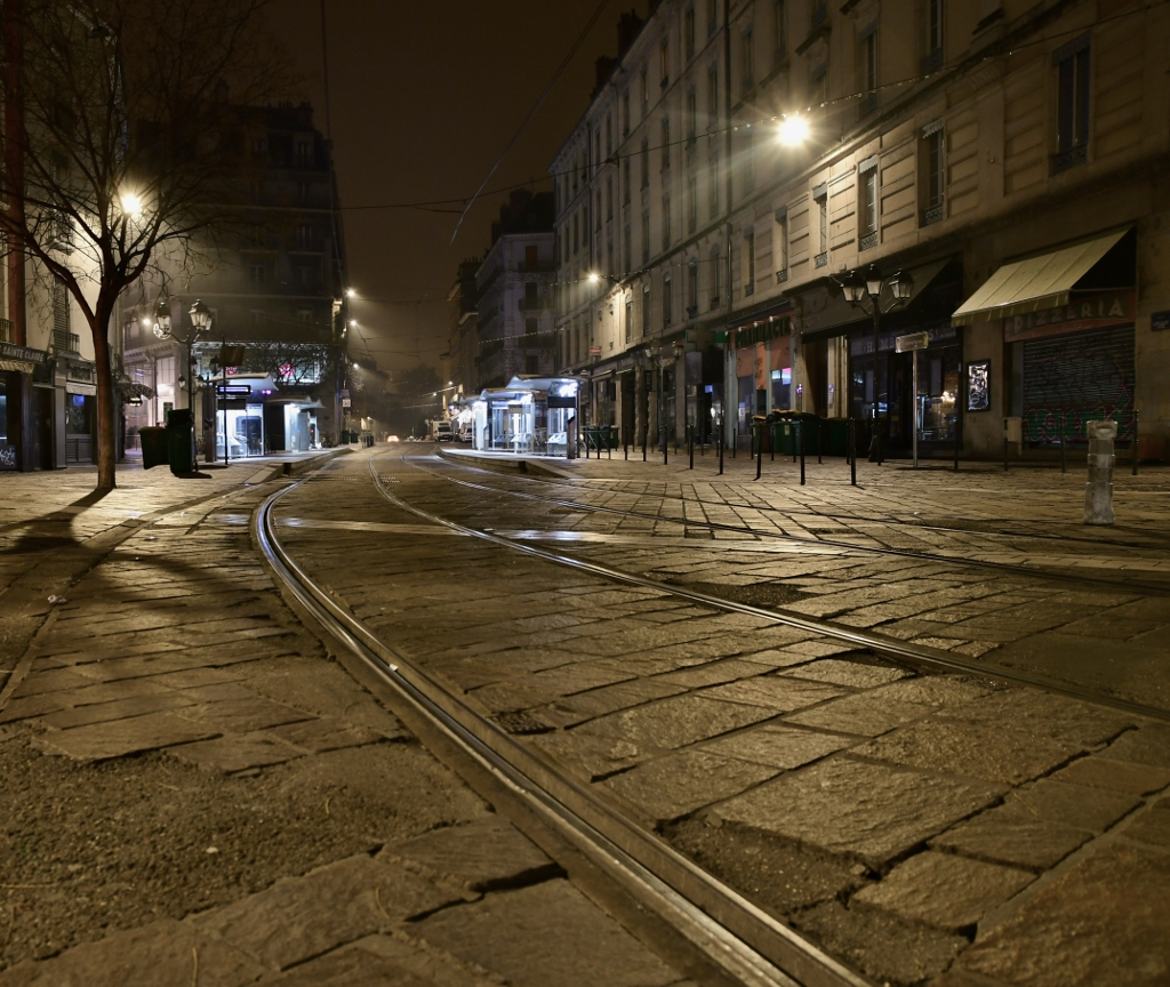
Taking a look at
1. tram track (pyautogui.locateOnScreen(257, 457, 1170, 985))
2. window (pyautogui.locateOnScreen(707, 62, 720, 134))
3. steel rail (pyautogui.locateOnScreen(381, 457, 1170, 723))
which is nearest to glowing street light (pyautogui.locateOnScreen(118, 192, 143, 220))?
steel rail (pyautogui.locateOnScreen(381, 457, 1170, 723))

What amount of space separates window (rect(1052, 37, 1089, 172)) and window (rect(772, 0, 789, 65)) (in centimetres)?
1091

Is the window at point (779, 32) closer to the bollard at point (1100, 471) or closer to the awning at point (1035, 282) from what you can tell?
the awning at point (1035, 282)

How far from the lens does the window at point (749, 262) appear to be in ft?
97.6

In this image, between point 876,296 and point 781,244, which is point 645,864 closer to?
point 876,296

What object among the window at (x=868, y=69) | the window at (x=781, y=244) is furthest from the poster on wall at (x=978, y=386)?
the window at (x=781, y=244)

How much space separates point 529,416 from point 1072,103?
100 ft

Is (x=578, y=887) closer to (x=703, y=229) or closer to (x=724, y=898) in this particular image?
(x=724, y=898)

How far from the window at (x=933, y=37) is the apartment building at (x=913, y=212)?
0.05m

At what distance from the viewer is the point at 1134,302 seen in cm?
1598

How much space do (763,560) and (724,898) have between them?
204 inches

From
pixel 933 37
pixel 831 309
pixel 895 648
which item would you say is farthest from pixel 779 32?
pixel 895 648

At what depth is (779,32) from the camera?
27.4m

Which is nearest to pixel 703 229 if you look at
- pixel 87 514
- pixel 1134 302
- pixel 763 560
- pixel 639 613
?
pixel 1134 302

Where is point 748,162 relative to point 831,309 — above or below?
above
